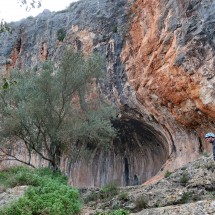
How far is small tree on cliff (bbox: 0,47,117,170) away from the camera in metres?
16.0

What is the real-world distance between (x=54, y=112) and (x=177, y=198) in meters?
8.53

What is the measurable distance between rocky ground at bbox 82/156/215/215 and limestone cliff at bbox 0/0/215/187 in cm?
470

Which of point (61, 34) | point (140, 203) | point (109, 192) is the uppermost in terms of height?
point (61, 34)

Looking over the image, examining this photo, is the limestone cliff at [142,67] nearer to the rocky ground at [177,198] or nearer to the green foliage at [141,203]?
the rocky ground at [177,198]

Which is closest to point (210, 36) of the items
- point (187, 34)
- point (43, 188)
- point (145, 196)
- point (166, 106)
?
point (187, 34)

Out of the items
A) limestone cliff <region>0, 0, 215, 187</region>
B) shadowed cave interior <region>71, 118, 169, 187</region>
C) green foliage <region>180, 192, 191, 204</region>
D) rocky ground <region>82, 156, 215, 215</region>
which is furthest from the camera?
shadowed cave interior <region>71, 118, 169, 187</region>

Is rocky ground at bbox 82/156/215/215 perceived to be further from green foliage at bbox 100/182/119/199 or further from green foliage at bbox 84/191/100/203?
green foliage at bbox 100/182/119/199

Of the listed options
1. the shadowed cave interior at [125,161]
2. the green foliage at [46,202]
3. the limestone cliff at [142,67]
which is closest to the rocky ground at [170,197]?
the green foliage at [46,202]

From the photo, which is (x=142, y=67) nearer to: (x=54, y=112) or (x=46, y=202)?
(x=54, y=112)

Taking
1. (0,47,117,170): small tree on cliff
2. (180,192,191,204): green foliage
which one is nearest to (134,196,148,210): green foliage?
(180,192,191,204): green foliage

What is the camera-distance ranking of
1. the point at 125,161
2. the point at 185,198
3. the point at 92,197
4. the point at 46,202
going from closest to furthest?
the point at 46,202
the point at 185,198
the point at 92,197
the point at 125,161

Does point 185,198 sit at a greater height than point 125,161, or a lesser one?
lesser

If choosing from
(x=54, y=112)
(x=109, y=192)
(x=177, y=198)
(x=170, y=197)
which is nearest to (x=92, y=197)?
(x=109, y=192)

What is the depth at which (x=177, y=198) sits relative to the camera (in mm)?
9430
